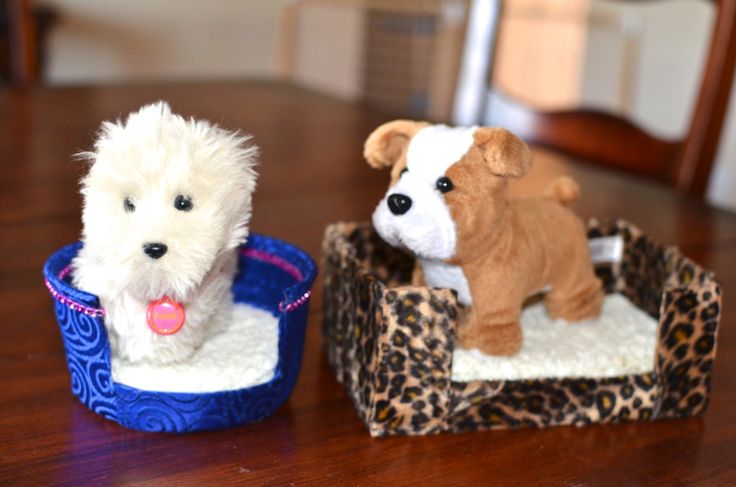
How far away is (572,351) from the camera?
2.36ft

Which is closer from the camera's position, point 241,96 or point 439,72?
point 241,96

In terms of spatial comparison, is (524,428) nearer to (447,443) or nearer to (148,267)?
(447,443)

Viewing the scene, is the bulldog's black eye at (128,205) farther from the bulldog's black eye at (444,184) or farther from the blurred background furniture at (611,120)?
the blurred background furniture at (611,120)

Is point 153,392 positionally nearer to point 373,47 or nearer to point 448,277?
point 448,277

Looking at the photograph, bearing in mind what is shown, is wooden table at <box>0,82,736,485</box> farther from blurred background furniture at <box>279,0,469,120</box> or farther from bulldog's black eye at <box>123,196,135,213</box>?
blurred background furniture at <box>279,0,469,120</box>

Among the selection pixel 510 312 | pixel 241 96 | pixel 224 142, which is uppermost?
pixel 224 142

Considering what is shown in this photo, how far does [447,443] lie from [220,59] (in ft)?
10.7

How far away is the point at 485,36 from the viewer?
5.57 ft

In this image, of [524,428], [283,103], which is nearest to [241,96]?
[283,103]

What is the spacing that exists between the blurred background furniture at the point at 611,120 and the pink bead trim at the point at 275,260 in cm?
95

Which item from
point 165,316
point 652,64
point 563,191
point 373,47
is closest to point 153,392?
point 165,316

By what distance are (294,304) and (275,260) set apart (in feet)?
0.40

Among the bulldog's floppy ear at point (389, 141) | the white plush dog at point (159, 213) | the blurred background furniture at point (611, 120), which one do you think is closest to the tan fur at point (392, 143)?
the bulldog's floppy ear at point (389, 141)

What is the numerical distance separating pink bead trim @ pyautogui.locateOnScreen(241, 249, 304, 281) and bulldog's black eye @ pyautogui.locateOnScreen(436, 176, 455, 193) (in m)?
0.15
